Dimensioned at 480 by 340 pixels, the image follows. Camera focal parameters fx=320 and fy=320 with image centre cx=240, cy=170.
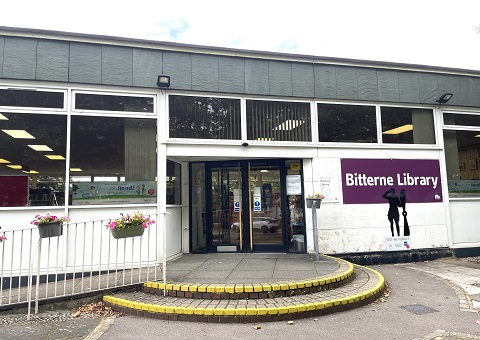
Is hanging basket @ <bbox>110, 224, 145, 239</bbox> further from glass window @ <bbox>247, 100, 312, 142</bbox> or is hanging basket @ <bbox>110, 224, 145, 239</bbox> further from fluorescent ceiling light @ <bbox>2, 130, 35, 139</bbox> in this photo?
glass window @ <bbox>247, 100, 312, 142</bbox>

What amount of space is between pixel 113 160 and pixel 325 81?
5.40m

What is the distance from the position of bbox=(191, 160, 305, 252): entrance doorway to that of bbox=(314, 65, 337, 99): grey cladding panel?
1867mm

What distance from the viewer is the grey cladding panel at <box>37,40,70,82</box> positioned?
21.2 ft

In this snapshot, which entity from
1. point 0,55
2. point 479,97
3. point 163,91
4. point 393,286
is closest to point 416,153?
point 479,97

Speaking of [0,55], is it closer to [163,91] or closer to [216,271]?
[163,91]

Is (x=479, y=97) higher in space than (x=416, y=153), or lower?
higher

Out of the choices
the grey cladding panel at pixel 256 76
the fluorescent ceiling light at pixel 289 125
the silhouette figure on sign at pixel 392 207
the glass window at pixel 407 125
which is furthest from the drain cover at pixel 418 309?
the grey cladding panel at pixel 256 76

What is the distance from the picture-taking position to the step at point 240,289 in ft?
15.6

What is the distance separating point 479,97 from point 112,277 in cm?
1049

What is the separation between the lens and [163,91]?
7.14m

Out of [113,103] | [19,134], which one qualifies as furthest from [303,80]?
[19,134]

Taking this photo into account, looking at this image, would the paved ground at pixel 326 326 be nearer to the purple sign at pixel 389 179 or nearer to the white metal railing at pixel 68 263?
the white metal railing at pixel 68 263

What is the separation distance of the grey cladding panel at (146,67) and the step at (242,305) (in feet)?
14.2

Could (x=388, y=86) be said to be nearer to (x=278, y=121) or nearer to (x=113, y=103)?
(x=278, y=121)
